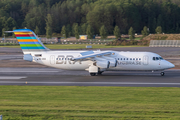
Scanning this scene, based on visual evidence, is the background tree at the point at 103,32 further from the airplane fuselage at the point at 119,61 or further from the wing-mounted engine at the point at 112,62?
the wing-mounted engine at the point at 112,62

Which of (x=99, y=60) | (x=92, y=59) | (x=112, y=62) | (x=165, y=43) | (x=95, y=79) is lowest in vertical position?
(x=95, y=79)

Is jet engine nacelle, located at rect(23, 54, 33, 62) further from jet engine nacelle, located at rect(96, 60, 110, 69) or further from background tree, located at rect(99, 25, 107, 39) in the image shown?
background tree, located at rect(99, 25, 107, 39)

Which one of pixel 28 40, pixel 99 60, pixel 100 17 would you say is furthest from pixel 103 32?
pixel 99 60

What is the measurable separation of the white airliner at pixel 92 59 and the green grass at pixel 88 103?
28.0 feet

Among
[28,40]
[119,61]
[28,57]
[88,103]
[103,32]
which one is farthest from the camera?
[103,32]

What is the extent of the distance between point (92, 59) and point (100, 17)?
143343 millimetres

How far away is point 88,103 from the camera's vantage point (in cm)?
1666

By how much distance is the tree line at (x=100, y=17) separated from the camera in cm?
17038

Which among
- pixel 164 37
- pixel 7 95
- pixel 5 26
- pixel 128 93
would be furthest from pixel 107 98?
pixel 5 26

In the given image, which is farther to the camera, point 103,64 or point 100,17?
point 100,17

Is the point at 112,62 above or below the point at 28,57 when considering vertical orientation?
below

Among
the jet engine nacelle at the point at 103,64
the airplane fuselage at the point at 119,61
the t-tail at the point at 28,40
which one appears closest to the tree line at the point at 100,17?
the t-tail at the point at 28,40

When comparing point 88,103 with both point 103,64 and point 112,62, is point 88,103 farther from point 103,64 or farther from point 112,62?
point 112,62

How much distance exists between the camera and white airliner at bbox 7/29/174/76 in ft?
99.9
